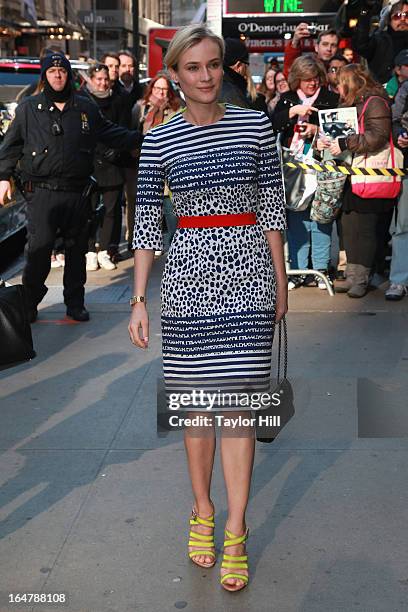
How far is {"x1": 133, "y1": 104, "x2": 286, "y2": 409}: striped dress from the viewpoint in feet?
11.9

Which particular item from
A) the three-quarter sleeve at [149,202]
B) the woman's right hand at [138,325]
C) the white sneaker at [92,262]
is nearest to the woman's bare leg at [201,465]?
the woman's right hand at [138,325]

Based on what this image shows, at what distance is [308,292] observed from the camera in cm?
888

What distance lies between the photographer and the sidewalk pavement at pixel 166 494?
145 inches

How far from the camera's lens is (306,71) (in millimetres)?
8812

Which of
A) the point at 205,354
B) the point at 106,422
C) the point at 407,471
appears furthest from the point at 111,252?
the point at 205,354

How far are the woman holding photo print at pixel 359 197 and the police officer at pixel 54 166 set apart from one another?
6.43 ft

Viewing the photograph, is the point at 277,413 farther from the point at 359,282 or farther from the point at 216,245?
the point at 359,282

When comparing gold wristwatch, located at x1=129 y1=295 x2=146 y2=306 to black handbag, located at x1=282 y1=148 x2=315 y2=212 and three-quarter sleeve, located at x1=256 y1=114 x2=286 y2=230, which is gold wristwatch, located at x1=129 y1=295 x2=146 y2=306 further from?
black handbag, located at x1=282 y1=148 x2=315 y2=212

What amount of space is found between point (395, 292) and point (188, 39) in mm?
5225

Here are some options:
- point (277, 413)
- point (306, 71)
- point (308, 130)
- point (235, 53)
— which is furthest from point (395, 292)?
point (277, 413)

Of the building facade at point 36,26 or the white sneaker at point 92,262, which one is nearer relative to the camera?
the white sneaker at point 92,262

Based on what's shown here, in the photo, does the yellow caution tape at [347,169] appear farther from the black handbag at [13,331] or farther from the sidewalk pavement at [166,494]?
the black handbag at [13,331]

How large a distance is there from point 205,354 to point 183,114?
2.88 feet

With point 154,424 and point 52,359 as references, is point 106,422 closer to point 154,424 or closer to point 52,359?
point 154,424
